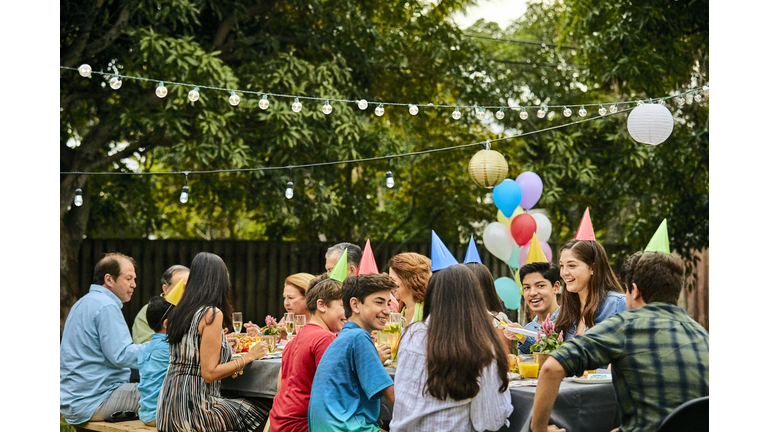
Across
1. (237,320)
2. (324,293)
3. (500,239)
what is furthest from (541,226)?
(324,293)

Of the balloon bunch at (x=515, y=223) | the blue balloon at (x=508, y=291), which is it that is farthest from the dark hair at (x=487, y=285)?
the balloon bunch at (x=515, y=223)

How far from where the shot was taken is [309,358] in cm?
326

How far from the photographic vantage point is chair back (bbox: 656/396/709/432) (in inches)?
Answer: 91.0

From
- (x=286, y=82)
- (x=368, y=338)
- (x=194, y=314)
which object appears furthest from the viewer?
(x=286, y=82)

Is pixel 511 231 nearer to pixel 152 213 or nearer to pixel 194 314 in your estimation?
pixel 194 314

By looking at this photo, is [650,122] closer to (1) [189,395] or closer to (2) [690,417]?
(2) [690,417]

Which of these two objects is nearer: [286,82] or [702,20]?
[286,82]

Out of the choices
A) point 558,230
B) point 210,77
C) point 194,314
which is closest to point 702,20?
point 558,230

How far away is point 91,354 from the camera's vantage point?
446 centimetres

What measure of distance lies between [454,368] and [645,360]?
2.12ft

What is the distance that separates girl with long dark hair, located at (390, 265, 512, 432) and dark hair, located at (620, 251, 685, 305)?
0.56 m

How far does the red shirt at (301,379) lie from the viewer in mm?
3252

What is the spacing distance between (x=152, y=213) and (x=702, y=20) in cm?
732

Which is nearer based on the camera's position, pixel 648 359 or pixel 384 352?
pixel 648 359
